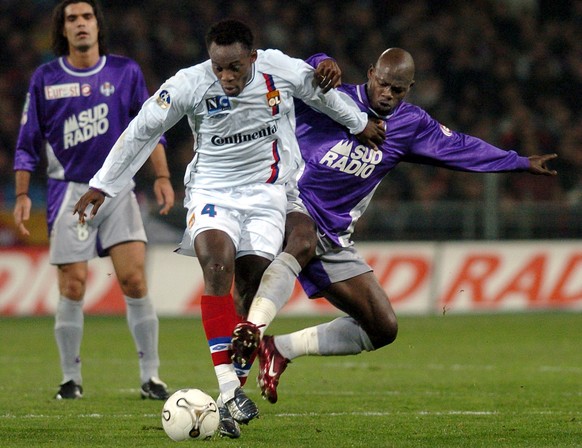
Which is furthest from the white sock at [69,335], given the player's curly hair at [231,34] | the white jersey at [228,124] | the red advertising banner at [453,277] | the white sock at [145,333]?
the red advertising banner at [453,277]

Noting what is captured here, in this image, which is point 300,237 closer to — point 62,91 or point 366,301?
point 366,301

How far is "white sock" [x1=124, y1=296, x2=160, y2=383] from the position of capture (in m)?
7.61

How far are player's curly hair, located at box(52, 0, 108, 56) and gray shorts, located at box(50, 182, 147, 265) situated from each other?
903mm

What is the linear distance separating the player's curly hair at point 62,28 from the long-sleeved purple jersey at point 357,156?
5.69 ft

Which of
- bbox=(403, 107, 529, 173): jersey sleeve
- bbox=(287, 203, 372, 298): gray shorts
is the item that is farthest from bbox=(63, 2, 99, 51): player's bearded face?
bbox=(403, 107, 529, 173): jersey sleeve

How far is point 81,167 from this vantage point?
7.62m

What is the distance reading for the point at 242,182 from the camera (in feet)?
20.0

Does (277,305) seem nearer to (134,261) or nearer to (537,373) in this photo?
(134,261)

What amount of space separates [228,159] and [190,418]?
1.35 m

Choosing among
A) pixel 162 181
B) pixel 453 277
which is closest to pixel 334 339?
pixel 162 181

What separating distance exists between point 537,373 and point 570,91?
398 inches

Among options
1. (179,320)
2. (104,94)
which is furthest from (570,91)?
(104,94)

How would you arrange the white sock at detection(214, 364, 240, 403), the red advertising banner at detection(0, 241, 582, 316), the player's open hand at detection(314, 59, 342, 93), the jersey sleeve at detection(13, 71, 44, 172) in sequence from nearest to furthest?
the white sock at detection(214, 364, 240, 403) < the player's open hand at detection(314, 59, 342, 93) < the jersey sleeve at detection(13, 71, 44, 172) < the red advertising banner at detection(0, 241, 582, 316)

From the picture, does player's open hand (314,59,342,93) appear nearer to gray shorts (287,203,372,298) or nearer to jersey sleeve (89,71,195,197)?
jersey sleeve (89,71,195,197)
